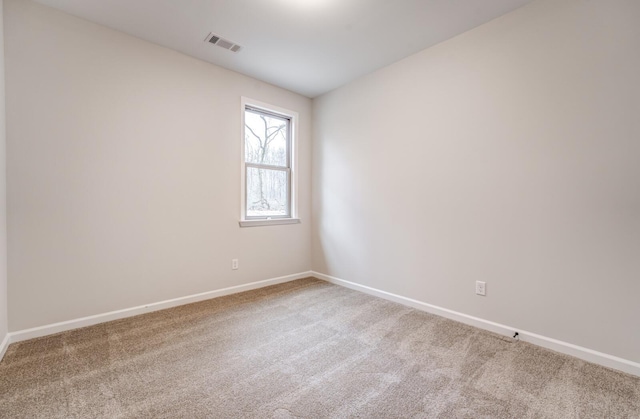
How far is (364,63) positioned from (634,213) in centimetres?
253

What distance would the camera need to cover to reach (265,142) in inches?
146

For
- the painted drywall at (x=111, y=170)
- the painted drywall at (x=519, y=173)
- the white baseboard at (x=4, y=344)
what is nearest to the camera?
the painted drywall at (x=519, y=173)

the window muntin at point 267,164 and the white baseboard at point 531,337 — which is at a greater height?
the window muntin at point 267,164

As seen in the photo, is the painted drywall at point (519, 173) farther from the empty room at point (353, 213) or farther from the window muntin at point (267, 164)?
the window muntin at point (267, 164)

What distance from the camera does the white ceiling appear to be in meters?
2.21

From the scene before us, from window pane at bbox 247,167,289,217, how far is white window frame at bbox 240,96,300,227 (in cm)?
7

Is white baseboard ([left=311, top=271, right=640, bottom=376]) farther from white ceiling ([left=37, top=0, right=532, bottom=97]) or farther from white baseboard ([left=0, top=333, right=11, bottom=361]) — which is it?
white baseboard ([left=0, top=333, right=11, bottom=361])

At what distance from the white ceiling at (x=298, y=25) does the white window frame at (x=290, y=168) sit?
1.74 ft

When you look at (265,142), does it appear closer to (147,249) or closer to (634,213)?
(147,249)

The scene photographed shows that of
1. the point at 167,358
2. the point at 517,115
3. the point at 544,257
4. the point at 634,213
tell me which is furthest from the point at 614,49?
the point at 167,358

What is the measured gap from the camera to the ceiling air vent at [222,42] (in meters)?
2.62

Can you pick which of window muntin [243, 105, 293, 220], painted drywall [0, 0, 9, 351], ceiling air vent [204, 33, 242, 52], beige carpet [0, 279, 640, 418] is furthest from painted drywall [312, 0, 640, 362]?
painted drywall [0, 0, 9, 351]

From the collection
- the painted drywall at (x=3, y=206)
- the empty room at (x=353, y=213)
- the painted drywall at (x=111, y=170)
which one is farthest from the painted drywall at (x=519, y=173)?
the painted drywall at (x=3, y=206)

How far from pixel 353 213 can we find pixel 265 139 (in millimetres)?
1487
